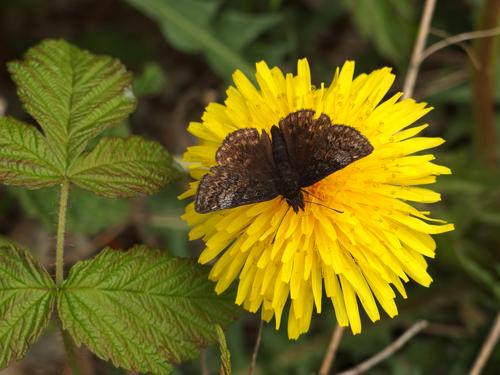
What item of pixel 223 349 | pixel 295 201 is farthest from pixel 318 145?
pixel 223 349

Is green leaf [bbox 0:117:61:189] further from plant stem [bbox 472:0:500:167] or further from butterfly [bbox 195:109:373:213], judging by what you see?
plant stem [bbox 472:0:500:167]

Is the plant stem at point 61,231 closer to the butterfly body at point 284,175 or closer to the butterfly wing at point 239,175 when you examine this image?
the butterfly wing at point 239,175

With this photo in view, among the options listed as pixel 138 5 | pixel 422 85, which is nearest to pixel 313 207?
pixel 138 5

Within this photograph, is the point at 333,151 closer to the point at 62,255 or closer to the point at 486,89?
the point at 62,255

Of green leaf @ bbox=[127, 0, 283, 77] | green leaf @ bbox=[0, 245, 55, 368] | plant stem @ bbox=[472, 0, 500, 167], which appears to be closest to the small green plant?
green leaf @ bbox=[0, 245, 55, 368]

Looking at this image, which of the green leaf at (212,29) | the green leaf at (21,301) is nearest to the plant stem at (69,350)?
the green leaf at (21,301)
